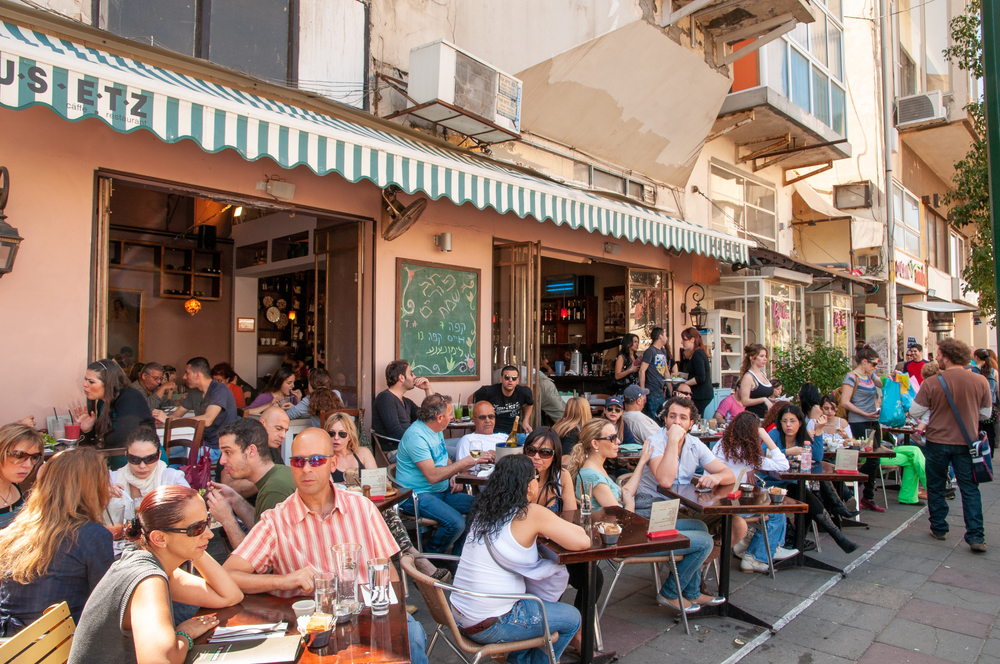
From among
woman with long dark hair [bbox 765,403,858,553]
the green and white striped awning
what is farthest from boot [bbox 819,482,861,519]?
the green and white striped awning

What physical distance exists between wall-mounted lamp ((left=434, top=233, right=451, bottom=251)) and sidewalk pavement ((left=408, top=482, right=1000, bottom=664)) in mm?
4017

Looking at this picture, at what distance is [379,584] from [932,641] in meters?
3.52

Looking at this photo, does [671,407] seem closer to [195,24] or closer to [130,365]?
[195,24]

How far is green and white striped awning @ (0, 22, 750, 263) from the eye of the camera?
148 inches

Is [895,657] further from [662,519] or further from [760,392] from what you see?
[760,392]

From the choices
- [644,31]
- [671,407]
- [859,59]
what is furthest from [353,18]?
[859,59]

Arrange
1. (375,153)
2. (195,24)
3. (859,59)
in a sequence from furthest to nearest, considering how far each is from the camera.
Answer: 1. (859,59)
2. (195,24)
3. (375,153)

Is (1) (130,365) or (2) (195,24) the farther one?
(1) (130,365)

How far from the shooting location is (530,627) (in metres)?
2.92

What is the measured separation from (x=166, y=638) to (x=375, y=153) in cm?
414

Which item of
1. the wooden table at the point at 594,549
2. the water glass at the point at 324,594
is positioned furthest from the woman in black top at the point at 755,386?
the water glass at the point at 324,594

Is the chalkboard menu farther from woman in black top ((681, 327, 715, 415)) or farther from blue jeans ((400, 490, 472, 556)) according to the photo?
woman in black top ((681, 327, 715, 415))

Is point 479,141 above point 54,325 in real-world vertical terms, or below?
above

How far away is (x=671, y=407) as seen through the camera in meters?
4.63
